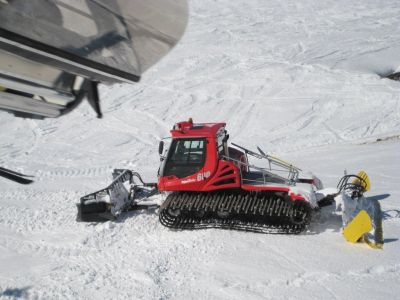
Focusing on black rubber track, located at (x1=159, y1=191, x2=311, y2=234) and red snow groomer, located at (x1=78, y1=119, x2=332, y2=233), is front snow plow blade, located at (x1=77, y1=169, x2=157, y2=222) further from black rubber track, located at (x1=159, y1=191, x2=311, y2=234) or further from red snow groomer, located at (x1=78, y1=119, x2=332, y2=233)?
black rubber track, located at (x1=159, y1=191, x2=311, y2=234)

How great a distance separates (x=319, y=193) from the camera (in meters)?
6.45

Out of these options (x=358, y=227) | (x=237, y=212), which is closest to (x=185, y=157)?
(x=237, y=212)

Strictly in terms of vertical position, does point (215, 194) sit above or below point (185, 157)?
below

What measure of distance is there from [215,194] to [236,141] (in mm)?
6413

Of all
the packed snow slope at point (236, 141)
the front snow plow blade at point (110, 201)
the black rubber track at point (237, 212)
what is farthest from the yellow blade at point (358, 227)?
the front snow plow blade at point (110, 201)

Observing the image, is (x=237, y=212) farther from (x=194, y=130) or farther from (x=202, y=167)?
(x=194, y=130)

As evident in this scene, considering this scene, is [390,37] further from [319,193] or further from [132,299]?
[132,299]

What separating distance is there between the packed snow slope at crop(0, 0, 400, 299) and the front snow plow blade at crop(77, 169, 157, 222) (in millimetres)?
187

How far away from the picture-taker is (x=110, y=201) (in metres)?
6.71

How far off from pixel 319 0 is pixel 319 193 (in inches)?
1026

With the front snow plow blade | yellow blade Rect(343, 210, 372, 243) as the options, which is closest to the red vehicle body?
the front snow plow blade

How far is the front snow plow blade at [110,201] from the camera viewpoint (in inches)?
262

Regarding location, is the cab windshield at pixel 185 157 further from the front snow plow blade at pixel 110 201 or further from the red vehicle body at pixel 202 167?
the front snow plow blade at pixel 110 201

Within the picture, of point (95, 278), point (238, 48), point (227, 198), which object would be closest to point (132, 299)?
point (95, 278)
